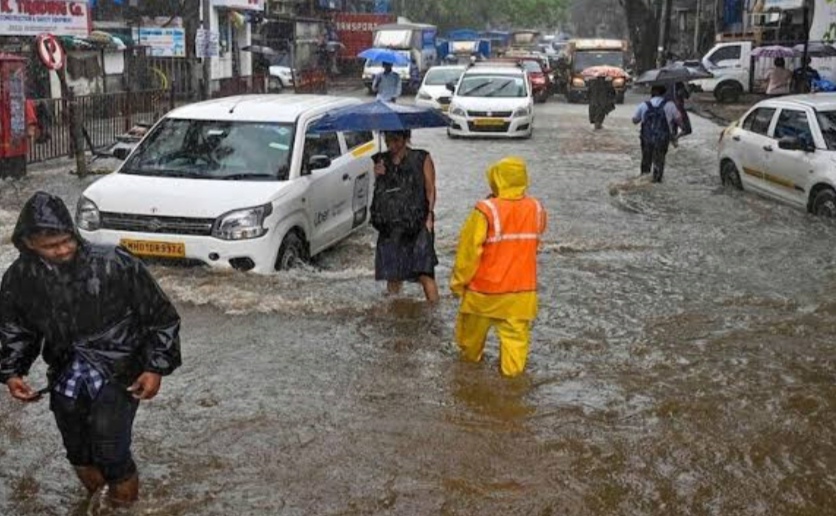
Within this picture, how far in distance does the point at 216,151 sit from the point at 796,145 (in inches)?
267

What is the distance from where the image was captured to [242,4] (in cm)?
3581

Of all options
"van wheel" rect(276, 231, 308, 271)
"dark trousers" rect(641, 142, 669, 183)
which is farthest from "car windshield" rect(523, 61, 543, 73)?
"van wheel" rect(276, 231, 308, 271)

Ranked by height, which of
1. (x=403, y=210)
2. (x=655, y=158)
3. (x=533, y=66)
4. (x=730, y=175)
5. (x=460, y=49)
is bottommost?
(x=730, y=175)

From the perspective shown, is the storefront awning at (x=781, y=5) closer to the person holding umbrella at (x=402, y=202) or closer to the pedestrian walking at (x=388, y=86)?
the pedestrian walking at (x=388, y=86)

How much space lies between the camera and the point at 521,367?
6.28 m

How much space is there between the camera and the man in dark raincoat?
12.2 feet

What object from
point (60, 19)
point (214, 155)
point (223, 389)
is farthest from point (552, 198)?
point (60, 19)

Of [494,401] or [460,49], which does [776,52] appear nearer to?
[494,401]

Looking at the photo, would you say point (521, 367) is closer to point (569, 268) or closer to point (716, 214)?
point (569, 268)

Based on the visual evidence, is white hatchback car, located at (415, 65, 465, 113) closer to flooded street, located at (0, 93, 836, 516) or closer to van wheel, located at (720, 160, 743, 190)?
van wheel, located at (720, 160, 743, 190)

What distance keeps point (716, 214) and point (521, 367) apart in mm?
7243

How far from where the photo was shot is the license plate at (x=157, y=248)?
807 centimetres

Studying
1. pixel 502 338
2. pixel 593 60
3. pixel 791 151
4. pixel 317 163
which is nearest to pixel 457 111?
pixel 791 151

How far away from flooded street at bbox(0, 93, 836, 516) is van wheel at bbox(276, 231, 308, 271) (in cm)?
16
